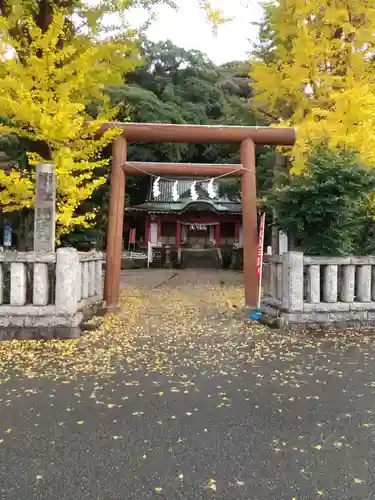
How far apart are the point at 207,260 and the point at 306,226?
61.6 ft

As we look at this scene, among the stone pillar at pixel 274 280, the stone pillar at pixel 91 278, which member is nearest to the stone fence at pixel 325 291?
the stone pillar at pixel 274 280

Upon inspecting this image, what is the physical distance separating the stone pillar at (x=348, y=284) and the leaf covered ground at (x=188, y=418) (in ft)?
3.19

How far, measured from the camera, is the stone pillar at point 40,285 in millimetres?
6316

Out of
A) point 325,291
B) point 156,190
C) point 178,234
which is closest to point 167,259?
point 178,234

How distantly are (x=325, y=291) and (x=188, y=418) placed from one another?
174 inches

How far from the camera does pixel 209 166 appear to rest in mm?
9367

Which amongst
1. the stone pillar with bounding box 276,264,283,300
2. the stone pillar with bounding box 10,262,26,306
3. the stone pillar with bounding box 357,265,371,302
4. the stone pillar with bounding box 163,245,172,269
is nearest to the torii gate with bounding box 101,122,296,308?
the stone pillar with bounding box 276,264,283,300

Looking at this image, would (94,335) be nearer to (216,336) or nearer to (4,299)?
(4,299)

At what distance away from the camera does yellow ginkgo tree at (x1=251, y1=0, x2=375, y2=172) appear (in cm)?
951

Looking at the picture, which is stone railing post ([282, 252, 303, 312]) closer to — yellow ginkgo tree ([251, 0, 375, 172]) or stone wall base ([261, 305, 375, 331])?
stone wall base ([261, 305, 375, 331])

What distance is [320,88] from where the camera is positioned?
34.4 feet

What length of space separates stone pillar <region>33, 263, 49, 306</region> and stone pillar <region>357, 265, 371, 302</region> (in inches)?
209

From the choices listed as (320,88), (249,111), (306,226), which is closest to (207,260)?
(249,111)

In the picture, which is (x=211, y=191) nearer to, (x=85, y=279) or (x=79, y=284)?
(x=85, y=279)
